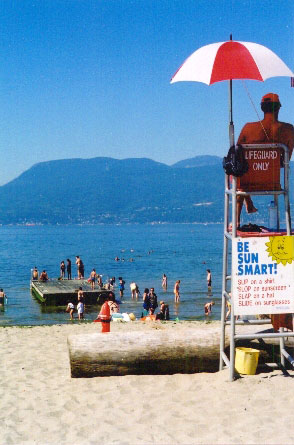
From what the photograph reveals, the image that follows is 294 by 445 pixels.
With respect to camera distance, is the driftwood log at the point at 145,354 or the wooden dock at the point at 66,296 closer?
the driftwood log at the point at 145,354

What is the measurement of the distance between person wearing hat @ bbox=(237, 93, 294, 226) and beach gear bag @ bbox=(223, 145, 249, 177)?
394 millimetres

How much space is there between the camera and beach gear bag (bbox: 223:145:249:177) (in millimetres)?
6930

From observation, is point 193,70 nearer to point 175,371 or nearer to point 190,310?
point 175,371

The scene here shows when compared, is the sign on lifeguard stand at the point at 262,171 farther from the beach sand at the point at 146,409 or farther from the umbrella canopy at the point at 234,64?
the beach sand at the point at 146,409

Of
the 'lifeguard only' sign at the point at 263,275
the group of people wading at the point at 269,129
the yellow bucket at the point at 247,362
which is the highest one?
the group of people wading at the point at 269,129

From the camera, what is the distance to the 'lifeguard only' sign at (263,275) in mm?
7129

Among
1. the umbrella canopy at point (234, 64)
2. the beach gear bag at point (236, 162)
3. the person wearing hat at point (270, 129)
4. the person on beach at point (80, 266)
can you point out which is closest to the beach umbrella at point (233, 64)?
the umbrella canopy at point (234, 64)

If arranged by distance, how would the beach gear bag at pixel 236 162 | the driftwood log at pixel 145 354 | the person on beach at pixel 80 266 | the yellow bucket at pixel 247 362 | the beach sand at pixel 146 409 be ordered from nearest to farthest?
the beach sand at pixel 146 409
the beach gear bag at pixel 236 162
the yellow bucket at pixel 247 362
the driftwood log at pixel 145 354
the person on beach at pixel 80 266

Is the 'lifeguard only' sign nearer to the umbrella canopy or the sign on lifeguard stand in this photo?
the sign on lifeguard stand

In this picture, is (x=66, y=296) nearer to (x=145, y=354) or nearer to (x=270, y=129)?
(x=145, y=354)

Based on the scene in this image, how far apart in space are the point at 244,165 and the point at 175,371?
346 cm

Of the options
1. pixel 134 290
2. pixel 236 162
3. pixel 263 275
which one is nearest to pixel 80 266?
pixel 134 290

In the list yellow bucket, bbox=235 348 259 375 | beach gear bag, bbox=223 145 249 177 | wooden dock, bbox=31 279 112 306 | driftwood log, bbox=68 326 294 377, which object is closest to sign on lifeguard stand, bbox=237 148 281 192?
beach gear bag, bbox=223 145 249 177

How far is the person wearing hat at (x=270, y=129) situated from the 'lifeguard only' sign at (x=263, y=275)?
1392mm
